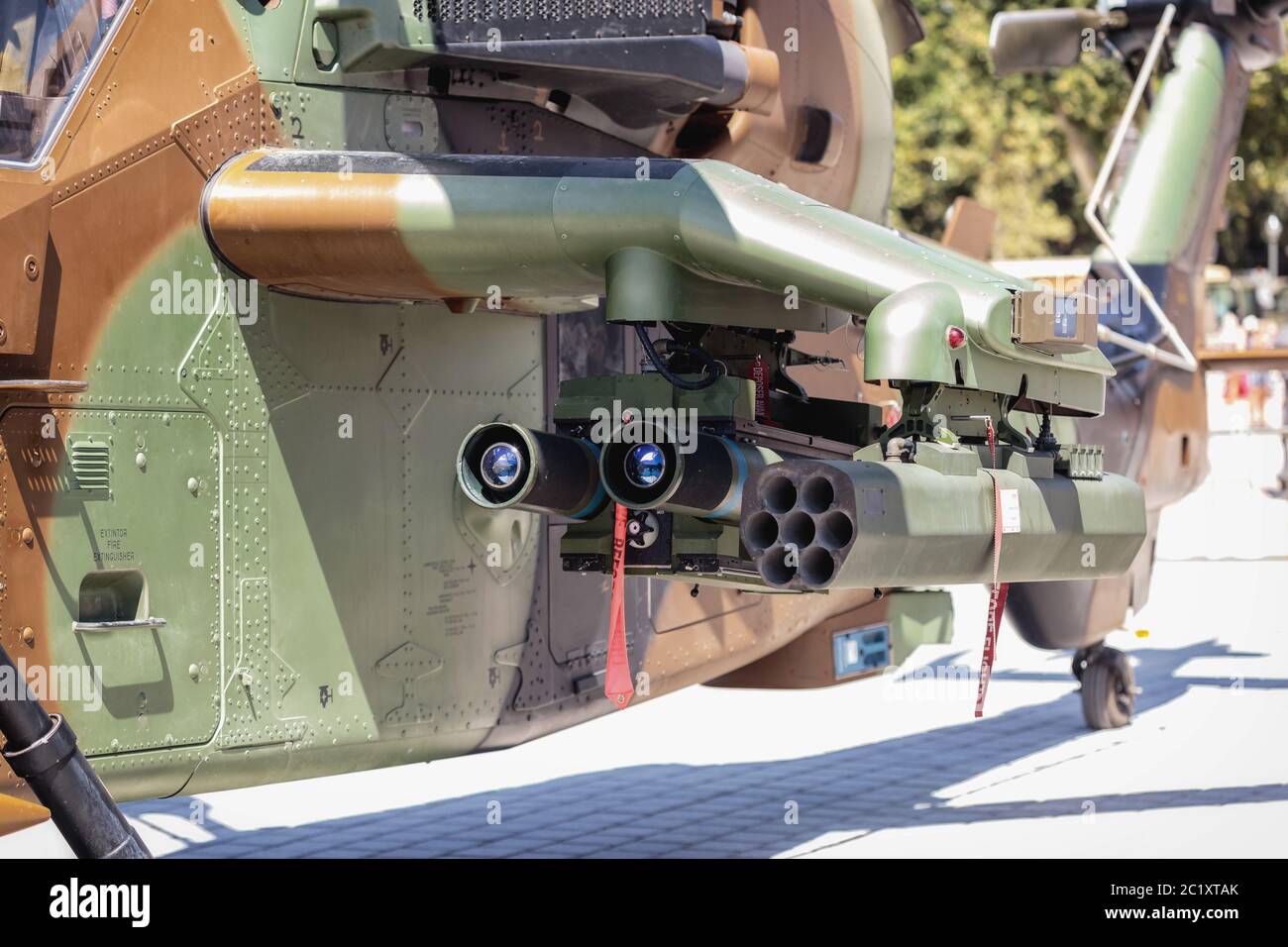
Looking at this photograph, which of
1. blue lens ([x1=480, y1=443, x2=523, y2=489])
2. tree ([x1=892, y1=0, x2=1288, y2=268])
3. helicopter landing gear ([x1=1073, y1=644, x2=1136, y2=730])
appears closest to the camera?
blue lens ([x1=480, y1=443, x2=523, y2=489])

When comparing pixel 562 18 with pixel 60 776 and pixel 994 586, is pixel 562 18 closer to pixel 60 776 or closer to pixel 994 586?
pixel 994 586

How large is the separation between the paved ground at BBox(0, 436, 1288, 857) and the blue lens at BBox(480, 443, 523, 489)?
2.72 meters

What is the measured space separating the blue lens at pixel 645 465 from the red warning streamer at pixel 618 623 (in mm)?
208

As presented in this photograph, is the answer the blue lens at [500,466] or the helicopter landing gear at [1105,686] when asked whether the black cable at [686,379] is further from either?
the helicopter landing gear at [1105,686]

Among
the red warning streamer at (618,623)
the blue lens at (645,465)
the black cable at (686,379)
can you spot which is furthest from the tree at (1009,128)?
the blue lens at (645,465)

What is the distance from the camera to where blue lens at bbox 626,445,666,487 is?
19.3 feet

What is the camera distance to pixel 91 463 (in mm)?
5648

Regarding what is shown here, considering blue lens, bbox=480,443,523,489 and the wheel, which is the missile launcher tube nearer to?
blue lens, bbox=480,443,523,489

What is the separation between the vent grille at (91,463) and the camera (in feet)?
18.4

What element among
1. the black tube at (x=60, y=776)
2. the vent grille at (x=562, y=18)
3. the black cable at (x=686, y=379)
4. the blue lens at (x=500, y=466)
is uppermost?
the vent grille at (x=562, y=18)

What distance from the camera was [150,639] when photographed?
19.0ft

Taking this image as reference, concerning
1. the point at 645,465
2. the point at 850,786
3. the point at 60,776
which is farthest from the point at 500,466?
the point at 850,786

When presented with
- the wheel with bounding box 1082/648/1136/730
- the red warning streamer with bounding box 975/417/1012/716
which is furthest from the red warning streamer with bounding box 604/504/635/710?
the wheel with bounding box 1082/648/1136/730
